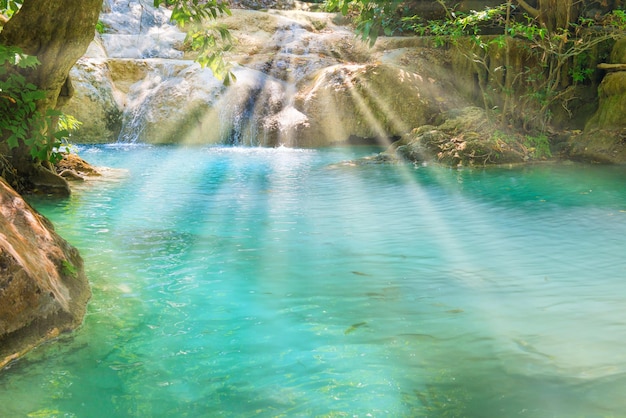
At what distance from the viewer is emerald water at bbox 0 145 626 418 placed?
256 cm

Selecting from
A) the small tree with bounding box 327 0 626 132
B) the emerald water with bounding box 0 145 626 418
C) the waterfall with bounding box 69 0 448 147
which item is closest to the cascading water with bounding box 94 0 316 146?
the waterfall with bounding box 69 0 448 147

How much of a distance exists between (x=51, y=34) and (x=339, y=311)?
14.0 feet

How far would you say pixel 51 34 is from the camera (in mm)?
5836

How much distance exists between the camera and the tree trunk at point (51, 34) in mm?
5723

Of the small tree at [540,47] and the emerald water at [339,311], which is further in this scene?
the small tree at [540,47]

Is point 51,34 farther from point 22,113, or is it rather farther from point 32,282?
point 32,282

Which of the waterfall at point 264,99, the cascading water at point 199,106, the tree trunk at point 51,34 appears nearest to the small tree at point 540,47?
the waterfall at point 264,99

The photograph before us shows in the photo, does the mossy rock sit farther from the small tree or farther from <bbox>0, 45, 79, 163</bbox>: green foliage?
<bbox>0, 45, 79, 163</bbox>: green foliage

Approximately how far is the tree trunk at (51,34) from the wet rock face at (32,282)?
2733mm

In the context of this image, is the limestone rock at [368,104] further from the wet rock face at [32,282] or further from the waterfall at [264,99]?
the wet rock face at [32,282]

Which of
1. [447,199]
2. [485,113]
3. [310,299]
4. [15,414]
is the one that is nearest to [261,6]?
[485,113]

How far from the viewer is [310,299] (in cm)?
381

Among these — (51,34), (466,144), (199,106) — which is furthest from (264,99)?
(51,34)

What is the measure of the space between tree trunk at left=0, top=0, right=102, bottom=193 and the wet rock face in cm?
273
